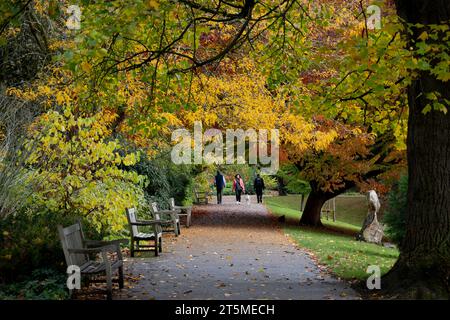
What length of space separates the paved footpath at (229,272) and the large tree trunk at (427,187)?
0.96 m

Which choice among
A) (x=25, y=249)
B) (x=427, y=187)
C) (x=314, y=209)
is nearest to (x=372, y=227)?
(x=314, y=209)

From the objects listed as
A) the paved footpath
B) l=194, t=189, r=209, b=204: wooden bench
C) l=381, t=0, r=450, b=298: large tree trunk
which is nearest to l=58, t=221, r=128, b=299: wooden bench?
the paved footpath

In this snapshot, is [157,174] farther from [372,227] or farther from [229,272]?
[229,272]

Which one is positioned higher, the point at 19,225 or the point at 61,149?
the point at 61,149

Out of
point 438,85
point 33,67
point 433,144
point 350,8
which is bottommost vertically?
point 433,144

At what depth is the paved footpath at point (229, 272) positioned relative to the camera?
27.9 feet

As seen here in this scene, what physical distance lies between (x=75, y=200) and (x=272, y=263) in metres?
4.29

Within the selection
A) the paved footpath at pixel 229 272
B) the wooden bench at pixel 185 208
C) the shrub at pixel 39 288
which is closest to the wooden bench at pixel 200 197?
the wooden bench at pixel 185 208

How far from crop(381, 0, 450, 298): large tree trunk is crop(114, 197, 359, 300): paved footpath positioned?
3.16ft

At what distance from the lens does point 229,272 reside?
10711mm

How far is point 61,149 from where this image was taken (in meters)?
11.0

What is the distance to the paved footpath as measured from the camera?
850 centimetres
